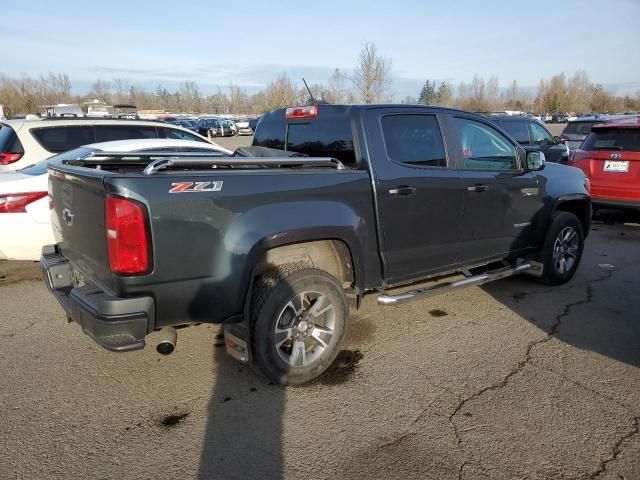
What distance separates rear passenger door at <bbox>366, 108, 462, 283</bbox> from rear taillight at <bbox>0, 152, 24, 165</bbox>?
538 centimetres

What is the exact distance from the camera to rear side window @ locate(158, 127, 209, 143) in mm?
8023

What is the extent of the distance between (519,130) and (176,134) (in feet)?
25.4

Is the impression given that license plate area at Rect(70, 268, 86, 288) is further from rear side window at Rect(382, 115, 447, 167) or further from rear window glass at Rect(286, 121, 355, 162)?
rear side window at Rect(382, 115, 447, 167)

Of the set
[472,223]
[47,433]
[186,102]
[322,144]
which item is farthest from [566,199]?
[186,102]

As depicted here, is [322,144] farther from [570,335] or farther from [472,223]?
[570,335]

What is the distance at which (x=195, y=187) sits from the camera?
2834mm

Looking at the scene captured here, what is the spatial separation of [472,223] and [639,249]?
4355mm

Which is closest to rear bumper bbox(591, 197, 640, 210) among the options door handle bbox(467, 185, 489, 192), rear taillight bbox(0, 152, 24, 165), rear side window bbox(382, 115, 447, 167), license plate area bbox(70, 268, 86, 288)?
door handle bbox(467, 185, 489, 192)

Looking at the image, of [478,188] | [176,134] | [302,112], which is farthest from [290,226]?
[176,134]

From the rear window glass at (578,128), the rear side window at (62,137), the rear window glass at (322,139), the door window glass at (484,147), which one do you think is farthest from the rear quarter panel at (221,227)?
the rear window glass at (578,128)

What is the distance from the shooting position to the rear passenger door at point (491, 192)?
4402 mm

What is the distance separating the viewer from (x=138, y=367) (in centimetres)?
369

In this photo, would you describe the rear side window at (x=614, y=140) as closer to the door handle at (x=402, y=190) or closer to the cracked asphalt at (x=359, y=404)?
the cracked asphalt at (x=359, y=404)

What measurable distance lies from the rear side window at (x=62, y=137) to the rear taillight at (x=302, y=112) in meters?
4.20
